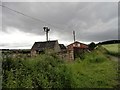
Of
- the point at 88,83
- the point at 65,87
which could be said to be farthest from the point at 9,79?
the point at 88,83

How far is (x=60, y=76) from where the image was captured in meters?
8.39

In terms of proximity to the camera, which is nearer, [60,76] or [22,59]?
[22,59]

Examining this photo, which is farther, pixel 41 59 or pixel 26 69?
pixel 41 59

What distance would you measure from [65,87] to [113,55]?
55.2 ft

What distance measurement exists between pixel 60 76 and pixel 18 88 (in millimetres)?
2031

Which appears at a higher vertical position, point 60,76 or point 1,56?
point 1,56

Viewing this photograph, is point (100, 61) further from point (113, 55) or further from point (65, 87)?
point (65, 87)

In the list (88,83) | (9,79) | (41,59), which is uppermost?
(41,59)

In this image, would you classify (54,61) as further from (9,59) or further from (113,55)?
(113,55)

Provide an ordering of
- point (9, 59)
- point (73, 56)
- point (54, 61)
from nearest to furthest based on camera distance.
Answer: point (9, 59), point (54, 61), point (73, 56)

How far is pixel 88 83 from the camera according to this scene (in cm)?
1009

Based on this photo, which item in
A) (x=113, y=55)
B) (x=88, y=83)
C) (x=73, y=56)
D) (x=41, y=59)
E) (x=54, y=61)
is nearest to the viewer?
(x=41, y=59)

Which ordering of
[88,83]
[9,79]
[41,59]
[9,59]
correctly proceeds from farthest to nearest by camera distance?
[88,83], [41,59], [9,59], [9,79]

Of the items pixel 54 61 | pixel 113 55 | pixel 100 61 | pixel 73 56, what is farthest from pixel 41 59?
pixel 113 55
